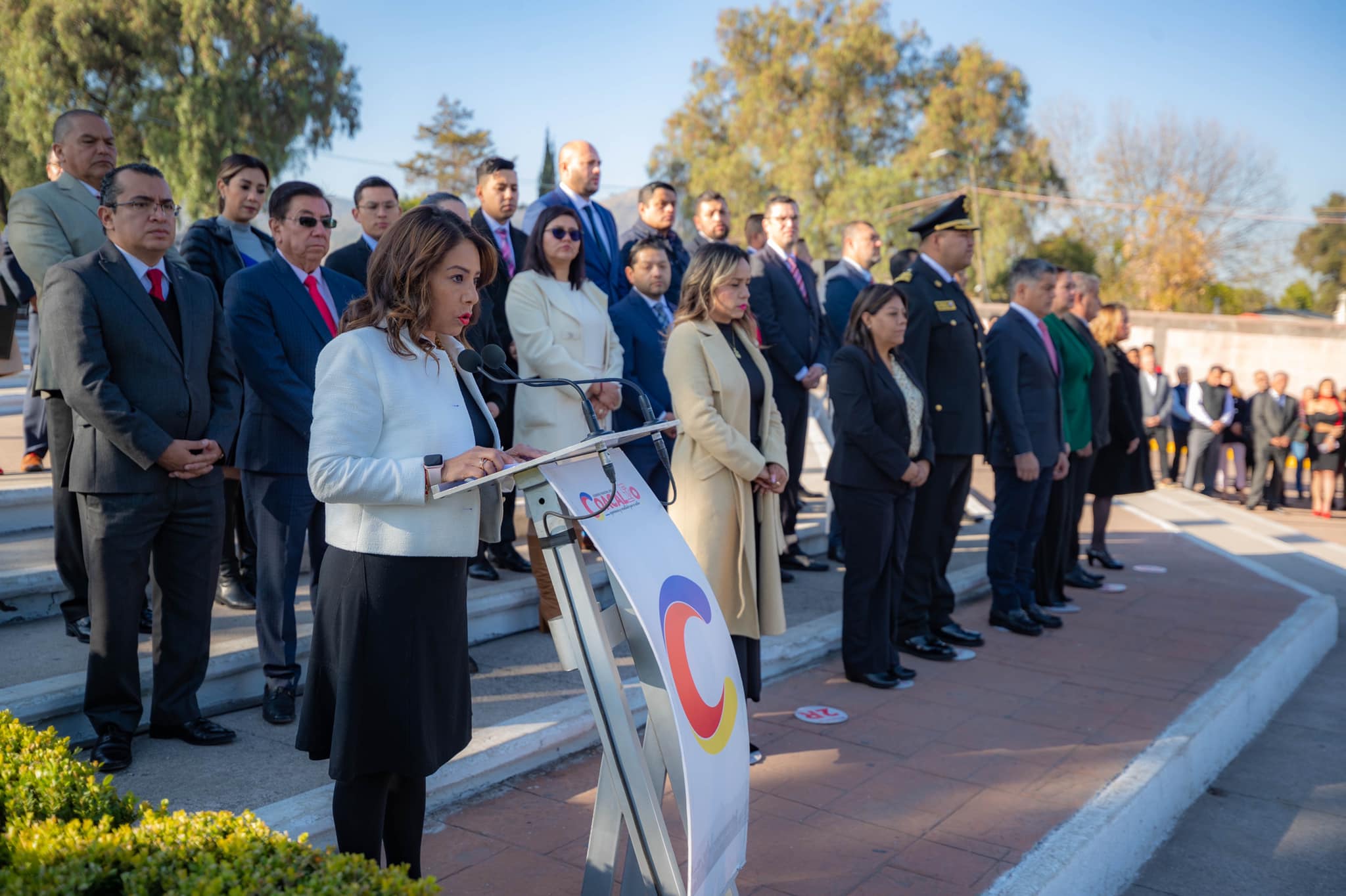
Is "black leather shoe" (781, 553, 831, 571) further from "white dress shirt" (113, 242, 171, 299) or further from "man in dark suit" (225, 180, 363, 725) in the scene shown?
"white dress shirt" (113, 242, 171, 299)

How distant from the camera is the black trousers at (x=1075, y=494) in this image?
804 cm

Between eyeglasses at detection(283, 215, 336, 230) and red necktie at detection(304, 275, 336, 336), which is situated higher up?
eyeglasses at detection(283, 215, 336, 230)

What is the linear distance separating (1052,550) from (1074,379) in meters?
1.23

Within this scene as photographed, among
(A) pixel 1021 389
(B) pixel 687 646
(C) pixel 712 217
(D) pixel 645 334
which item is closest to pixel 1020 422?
(A) pixel 1021 389

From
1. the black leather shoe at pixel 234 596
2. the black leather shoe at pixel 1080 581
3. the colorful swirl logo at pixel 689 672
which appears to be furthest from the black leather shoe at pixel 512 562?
the black leather shoe at pixel 1080 581

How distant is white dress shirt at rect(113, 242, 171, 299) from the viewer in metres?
4.05

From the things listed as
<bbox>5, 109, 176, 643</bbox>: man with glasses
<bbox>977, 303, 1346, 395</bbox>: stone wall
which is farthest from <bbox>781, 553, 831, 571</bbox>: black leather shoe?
<bbox>977, 303, 1346, 395</bbox>: stone wall

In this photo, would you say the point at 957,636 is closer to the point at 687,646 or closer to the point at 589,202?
the point at 589,202

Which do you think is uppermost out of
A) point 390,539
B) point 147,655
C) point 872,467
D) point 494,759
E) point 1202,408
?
point 390,539

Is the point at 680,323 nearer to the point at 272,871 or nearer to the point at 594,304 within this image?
the point at 594,304

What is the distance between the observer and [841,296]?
26.8 ft

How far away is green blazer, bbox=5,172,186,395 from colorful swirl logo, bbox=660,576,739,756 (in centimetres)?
330

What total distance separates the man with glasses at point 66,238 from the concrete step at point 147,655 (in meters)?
0.25

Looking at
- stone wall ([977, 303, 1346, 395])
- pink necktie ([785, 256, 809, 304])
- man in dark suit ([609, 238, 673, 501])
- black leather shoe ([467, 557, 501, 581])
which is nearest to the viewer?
man in dark suit ([609, 238, 673, 501])
